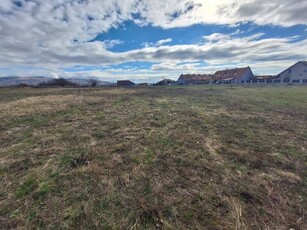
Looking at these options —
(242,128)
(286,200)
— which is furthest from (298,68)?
(286,200)

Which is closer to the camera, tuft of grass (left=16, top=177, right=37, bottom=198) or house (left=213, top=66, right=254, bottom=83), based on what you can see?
tuft of grass (left=16, top=177, right=37, bottom=198)

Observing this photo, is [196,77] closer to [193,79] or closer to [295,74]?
[193,79]

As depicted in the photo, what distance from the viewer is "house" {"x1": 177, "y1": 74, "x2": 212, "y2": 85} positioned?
76.0m

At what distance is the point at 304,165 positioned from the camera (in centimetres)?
395

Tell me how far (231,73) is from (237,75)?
13.8ft

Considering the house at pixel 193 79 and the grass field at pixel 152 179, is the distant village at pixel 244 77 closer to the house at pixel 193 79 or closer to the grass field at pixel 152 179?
the house at pixel 193 79

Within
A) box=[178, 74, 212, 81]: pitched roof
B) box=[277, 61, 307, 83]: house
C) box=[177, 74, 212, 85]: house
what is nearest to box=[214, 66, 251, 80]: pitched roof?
box=[178, 74, 212, 81]: pitched roof

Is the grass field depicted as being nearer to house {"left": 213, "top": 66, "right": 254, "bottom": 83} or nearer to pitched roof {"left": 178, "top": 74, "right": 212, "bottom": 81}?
house {"left": 213, "top": 66, "right": 254, "bottom": 83}

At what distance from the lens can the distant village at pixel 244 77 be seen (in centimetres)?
5506

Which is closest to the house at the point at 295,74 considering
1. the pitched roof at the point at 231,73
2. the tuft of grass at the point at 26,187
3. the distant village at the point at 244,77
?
the distant village at the point at 244,77

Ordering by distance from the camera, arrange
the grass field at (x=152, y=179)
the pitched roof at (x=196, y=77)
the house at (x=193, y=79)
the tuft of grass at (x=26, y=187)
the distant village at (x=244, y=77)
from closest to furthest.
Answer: the grass field at (x=152, y=179) < the tuft of grass at (x=26, y=187) < the distant village at (x=244, y=77) < the house at (x=193, y=79) < the pitched roof at (x=196, y=77)

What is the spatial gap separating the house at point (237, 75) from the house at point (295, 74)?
10521 millimetres

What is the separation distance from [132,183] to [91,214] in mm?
911

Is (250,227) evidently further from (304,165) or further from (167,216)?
(304,165)
